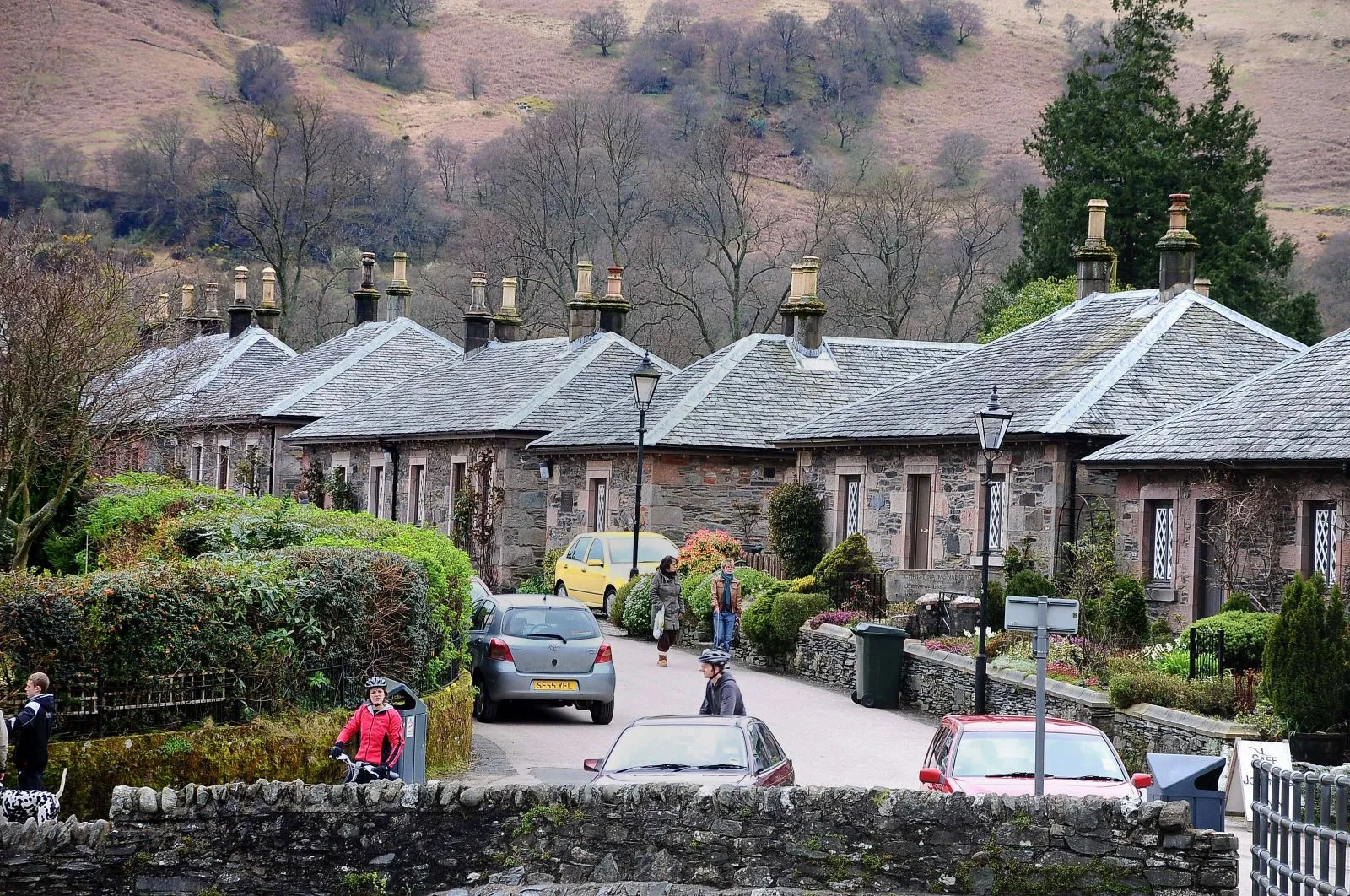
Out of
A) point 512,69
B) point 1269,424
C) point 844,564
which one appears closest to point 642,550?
point 844,564

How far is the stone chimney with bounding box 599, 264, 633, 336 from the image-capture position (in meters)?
44.2

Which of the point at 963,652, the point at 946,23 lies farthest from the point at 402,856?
the point at 946,23

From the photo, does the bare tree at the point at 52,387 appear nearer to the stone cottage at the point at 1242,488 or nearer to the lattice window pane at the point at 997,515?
the lattice window pane at the point at 997,515

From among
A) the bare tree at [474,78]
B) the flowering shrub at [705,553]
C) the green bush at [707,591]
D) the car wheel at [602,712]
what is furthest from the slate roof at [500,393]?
the bare tree at [474,78]

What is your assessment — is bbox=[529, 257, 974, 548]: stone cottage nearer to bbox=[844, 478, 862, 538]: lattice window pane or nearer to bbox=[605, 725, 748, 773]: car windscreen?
bbox=[844, 478, 862, 538]: lattice window pane

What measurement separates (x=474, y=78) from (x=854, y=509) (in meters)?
132

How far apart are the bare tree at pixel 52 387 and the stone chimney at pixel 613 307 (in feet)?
49.9

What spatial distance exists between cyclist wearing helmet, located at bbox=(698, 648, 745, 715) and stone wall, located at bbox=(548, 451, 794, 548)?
1864cm

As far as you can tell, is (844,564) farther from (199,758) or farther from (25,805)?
(25,805)

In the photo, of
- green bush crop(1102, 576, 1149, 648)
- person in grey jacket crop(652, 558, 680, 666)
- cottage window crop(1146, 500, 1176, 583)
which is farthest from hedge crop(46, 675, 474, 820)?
cottage window crop(1146, 500, 1176, 583)

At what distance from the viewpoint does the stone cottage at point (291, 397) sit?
48.8 metres

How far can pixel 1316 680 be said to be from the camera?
18.2m

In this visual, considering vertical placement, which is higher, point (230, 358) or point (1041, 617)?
point (230, 358)

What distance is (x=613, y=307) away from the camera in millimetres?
44219
